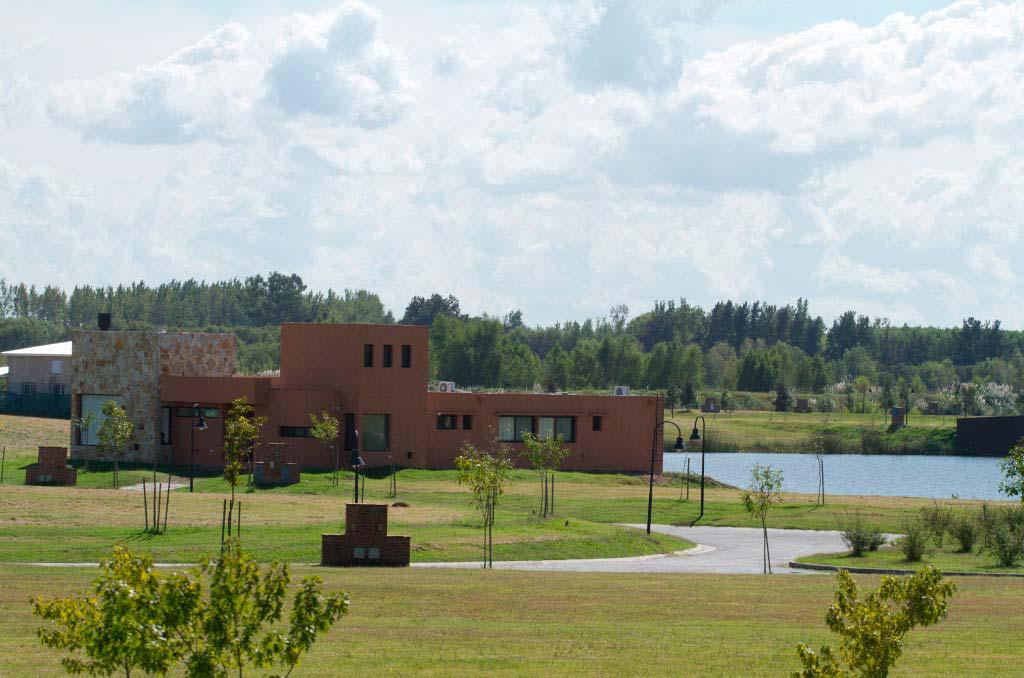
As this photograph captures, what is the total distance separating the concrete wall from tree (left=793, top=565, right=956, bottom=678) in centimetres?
8578

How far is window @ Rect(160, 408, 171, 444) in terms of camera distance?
211 feet

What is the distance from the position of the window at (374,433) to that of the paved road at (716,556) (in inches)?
845

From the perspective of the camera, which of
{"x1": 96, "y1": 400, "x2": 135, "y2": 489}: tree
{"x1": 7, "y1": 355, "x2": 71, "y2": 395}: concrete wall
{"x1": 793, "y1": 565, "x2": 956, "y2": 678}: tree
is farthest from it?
{"x1": 7, "y1": 355, "x2": 71, "y2": 395}: concrete wall

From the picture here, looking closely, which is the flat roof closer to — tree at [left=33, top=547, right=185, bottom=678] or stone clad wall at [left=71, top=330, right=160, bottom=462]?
stone clad wall at [left=71, top=330, right=160, bottom=462]

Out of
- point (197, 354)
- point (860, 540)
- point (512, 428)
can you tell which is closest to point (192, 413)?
point (197, 354)

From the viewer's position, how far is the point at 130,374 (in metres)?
64.4

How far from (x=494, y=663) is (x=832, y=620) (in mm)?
6138

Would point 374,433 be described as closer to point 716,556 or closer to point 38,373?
point 716,556

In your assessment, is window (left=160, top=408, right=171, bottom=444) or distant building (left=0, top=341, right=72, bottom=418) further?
distant building (left=0, top=341, right=72, bottom=418)

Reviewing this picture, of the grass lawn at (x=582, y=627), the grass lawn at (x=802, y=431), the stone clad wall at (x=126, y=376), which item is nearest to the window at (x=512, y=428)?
the stone clad wall at (x=126, y=376)

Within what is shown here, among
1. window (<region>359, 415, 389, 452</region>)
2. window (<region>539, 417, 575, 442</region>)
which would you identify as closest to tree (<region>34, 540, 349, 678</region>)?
window (<region>359, 415, 389, 452</region>)

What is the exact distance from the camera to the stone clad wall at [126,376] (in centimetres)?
6378

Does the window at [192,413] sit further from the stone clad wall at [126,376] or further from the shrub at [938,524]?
the shrub at [938,524]

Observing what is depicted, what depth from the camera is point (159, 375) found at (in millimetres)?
64312
